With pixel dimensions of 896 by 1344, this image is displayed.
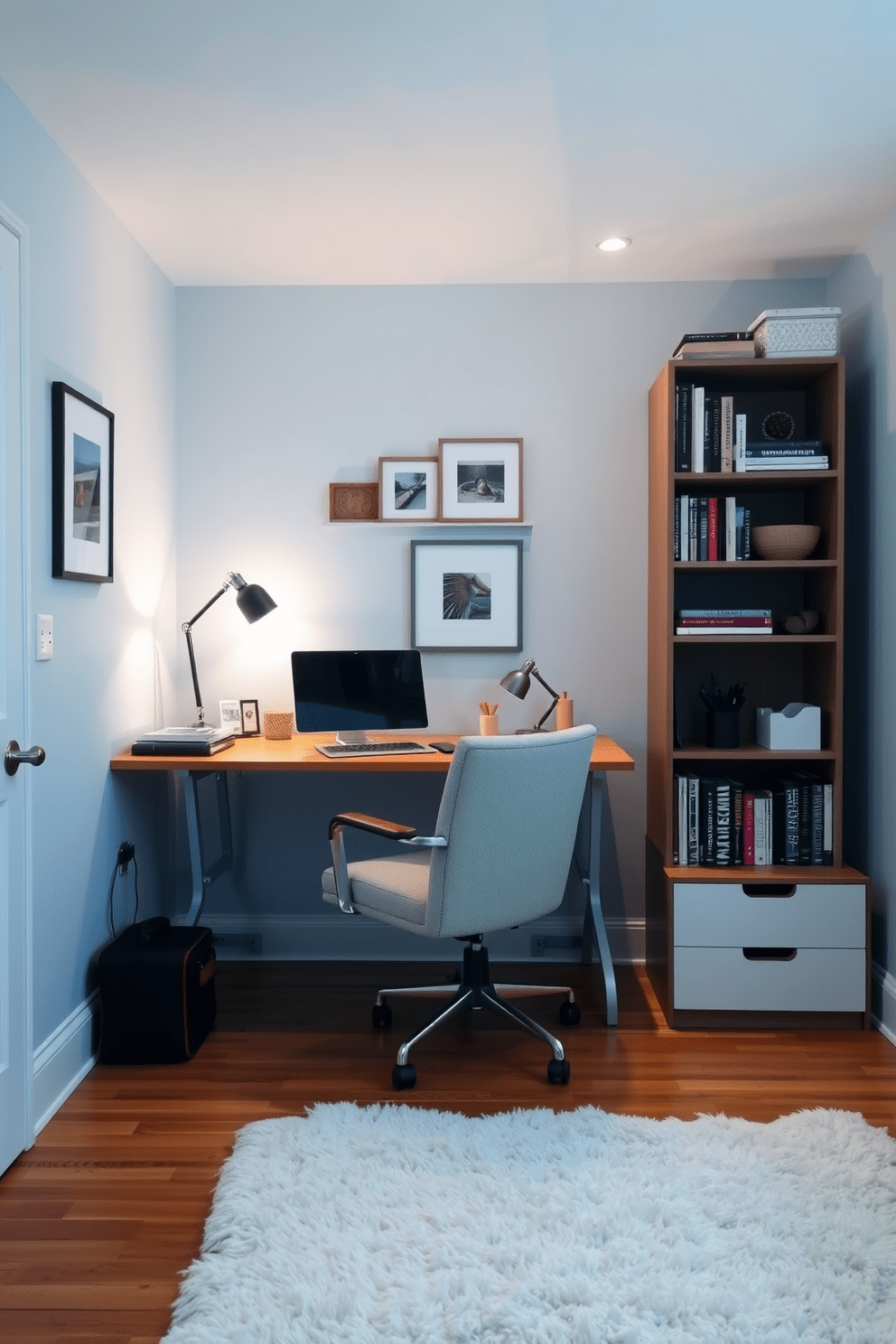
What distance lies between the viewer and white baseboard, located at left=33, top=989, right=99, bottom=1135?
8.00ft

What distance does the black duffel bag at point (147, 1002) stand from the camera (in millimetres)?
2744

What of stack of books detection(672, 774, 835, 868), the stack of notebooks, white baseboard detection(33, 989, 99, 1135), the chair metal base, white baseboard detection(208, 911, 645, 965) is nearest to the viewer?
white baseboard detection(33, 989, 99, 1135)

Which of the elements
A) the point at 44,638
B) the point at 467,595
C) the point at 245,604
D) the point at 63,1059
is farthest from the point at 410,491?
the point at 63,1059

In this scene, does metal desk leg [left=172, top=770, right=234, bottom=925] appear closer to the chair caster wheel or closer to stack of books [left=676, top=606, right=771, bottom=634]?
the chair caster wheel

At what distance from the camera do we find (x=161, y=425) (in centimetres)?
352

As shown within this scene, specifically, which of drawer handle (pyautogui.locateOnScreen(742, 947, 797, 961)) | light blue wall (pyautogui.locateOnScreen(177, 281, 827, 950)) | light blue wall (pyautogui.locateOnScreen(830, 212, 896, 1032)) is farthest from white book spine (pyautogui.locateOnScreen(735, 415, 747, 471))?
drawer handle (pyautogui.locateOnScreen(742, 947, 797, 961))

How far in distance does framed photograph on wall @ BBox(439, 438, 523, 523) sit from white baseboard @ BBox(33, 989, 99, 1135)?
6.58 feet

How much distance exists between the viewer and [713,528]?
3219 millimetres

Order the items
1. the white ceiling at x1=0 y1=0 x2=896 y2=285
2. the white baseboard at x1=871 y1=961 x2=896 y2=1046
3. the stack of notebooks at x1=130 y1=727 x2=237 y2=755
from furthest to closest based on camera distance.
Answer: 1. the stack of notebooks at x1=130 y1=727 x2=237 y2=755
2. the white baseboard at x1=871 y1=961 x2=896 y2=1046
3. the white ceiling at x1=0 y1=0 x2=896 y2=285

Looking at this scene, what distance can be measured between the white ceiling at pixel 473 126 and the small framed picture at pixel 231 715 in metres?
1.54

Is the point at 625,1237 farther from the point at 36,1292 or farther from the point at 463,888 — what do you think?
the point at 36,1292

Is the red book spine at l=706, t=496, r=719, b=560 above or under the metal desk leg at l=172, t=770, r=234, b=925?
above

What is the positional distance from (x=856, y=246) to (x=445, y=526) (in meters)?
1.65

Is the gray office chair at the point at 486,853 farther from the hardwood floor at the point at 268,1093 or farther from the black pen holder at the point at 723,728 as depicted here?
the black pen holder at the point at 723,728
